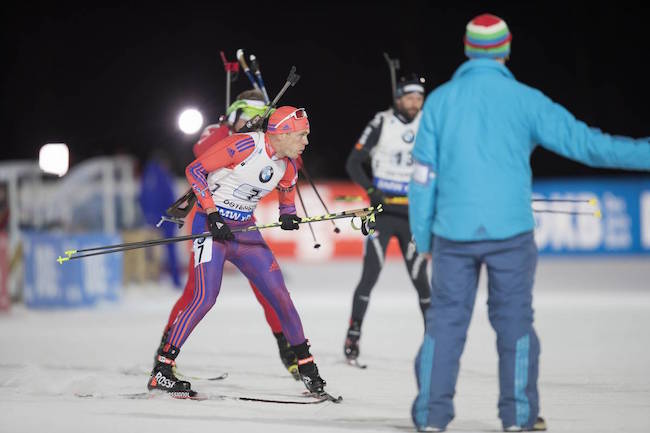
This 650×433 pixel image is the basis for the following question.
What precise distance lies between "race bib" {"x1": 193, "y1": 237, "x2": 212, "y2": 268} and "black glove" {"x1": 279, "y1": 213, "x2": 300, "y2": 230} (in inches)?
19.1

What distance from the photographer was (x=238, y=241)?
6.79m

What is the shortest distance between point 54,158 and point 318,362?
2594 millimetres

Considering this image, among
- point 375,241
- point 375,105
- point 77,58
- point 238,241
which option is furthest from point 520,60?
point 238,241

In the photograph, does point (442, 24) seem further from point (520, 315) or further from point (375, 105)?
point (520, 315)

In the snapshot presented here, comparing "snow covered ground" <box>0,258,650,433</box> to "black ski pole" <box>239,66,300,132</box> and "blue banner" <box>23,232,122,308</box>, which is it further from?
"black ski pole" <box>239,66,300,132</box>

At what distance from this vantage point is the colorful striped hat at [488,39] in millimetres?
5340

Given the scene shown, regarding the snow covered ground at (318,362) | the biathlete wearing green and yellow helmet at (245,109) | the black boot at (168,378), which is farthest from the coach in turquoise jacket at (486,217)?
the biathlete wearing green and yellow helmet at (245,109)

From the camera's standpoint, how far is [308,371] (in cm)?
664

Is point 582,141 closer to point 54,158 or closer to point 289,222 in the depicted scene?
point 289,222

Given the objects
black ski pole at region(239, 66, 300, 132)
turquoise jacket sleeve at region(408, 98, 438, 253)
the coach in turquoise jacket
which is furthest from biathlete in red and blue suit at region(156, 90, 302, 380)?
the coach in turquoise jacket

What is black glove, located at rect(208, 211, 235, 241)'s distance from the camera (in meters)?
6.49

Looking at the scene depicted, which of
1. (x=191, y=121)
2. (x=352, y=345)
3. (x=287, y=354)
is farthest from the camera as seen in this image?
(x=352, y=345)

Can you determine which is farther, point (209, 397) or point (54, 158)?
point (54, 158)

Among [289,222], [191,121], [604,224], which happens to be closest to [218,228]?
[289,222]
